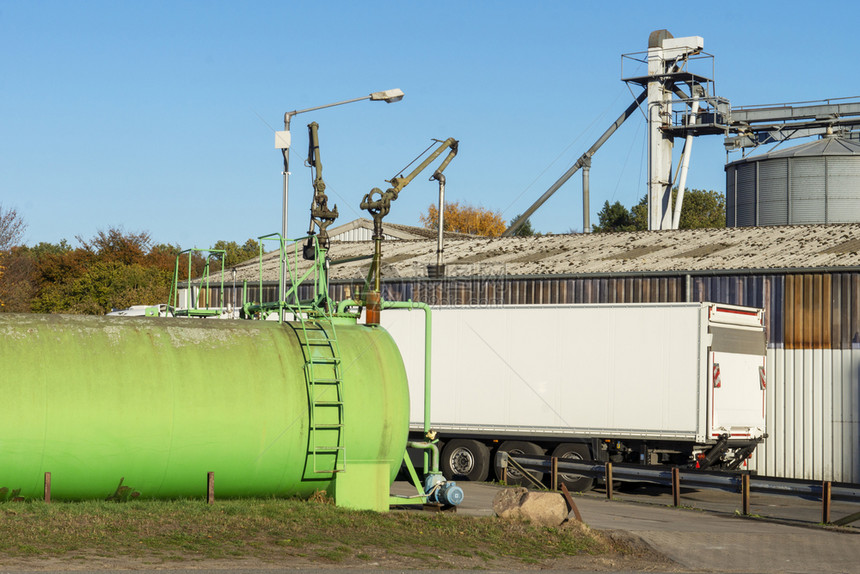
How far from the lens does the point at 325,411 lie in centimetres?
1572

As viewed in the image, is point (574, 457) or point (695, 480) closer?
point (695, 480)

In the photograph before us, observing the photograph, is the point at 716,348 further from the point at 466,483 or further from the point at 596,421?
the point at 466,483

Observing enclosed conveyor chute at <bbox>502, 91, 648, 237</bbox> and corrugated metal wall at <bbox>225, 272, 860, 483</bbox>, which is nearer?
corrugated metal wall at <bbox>225, 272, 860, 483</bbox>

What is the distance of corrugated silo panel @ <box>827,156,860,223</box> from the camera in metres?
43.6

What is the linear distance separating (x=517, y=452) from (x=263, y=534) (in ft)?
35.3

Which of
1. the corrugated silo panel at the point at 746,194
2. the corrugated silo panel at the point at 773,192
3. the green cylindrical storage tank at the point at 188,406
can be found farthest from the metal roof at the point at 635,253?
the corrugated silo panel at the point at 746,194

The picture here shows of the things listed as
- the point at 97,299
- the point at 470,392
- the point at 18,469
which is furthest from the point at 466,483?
the point at 97,299

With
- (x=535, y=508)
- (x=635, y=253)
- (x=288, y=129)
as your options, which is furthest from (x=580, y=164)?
(x=535, y=508)

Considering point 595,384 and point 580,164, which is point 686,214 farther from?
point 595,384

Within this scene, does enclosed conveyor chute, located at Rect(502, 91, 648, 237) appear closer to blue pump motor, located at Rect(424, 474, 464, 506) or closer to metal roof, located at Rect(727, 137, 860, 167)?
metal roof, located at Rect(727, 137, 860, 167)

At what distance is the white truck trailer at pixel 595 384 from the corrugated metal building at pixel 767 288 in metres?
2.51

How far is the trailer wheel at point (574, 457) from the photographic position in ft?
74.9

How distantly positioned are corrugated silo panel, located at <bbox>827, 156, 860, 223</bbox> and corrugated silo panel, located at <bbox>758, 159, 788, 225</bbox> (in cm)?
183

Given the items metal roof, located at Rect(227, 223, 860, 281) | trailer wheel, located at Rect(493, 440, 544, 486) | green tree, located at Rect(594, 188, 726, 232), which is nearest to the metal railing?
trailer wheel, located at Rect(493, 440, 544, 486)
